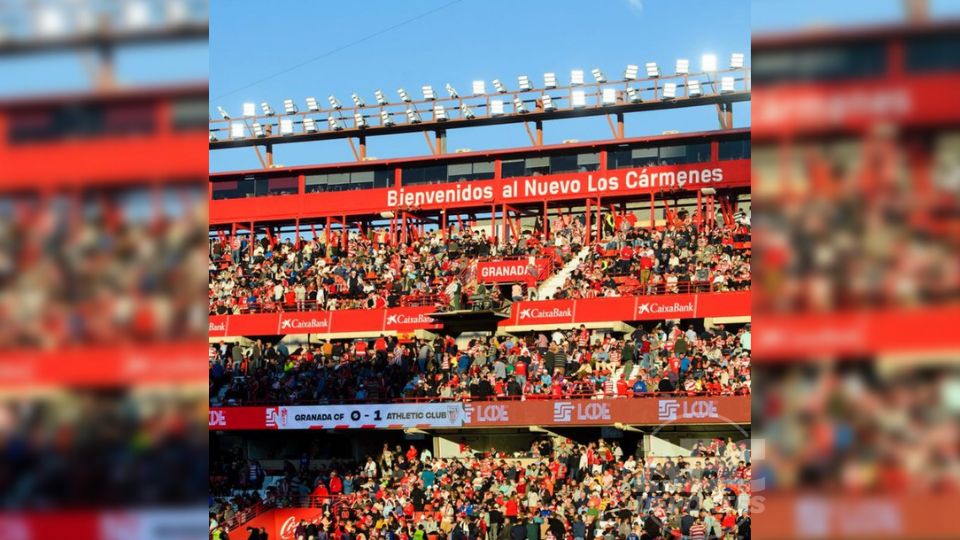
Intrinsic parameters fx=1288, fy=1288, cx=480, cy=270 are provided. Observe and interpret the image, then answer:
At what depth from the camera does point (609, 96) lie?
43000 mm

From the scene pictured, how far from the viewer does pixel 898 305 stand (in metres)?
2.54

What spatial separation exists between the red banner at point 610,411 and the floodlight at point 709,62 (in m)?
16.2

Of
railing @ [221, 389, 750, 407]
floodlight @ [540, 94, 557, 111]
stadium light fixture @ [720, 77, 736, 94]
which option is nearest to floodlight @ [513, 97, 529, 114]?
floodlight @ [540, 94, 557, 111]

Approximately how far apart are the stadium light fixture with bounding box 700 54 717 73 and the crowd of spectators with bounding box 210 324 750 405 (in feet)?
38.0

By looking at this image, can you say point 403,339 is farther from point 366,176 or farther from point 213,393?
point 366,176

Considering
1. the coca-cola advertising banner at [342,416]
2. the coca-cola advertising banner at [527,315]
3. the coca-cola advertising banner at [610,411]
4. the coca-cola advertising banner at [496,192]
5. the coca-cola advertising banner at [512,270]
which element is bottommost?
the coca-cola advertising banner at [342,416]

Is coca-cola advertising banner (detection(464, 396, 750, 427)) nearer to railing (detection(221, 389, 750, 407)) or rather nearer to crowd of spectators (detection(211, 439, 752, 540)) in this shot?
railing (detection(221, 389, 750, 407))

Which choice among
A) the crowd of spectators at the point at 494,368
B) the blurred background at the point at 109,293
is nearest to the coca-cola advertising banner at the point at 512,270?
the crowd of spectators at the point at 494,368

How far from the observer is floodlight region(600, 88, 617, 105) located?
4291cm

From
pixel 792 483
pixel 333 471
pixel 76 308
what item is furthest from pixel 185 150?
pixel 333 471

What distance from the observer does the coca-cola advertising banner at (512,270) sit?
37784mm

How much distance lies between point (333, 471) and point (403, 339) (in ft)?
18.2

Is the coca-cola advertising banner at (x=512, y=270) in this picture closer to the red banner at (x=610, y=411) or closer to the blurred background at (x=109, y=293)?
the red banner at (x=610, y=411)

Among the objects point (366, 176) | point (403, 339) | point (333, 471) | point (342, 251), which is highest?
point (366, 176)
